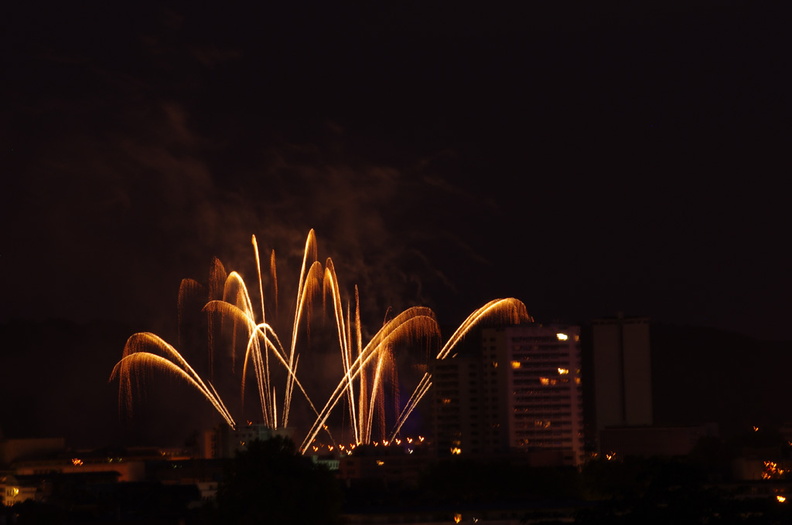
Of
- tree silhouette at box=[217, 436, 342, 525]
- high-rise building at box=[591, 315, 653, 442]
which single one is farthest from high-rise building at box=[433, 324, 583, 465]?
tree silhouette at box=[217, 436, 342, 525]

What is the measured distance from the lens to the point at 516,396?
115875 mm

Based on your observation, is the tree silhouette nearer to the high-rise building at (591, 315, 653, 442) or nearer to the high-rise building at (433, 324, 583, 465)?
the high-rise building at (433, 324, 583, 465)

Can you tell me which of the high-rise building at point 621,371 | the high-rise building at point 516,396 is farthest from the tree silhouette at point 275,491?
the high-rise building at point 621,371

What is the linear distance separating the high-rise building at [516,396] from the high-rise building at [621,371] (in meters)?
16.9

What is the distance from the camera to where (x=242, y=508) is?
168 ft

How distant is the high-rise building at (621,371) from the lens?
133 meters

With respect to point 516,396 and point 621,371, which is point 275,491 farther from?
point 621,371

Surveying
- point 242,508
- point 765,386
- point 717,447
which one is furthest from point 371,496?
point 765,386

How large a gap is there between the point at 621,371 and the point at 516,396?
1994 cm

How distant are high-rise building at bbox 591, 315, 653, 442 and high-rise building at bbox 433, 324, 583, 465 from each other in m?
16.9

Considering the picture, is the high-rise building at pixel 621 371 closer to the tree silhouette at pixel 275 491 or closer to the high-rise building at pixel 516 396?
the high-rise building at pixel 516 396

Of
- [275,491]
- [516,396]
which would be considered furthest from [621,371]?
[275,491]

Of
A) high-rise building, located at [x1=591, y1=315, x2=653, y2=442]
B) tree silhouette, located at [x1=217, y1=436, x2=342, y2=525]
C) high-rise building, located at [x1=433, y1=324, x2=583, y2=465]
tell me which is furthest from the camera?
high-rise building, located at [x1=591, y1=315, x2=653, y2=442]

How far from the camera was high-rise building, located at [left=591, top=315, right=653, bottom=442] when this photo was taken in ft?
437
